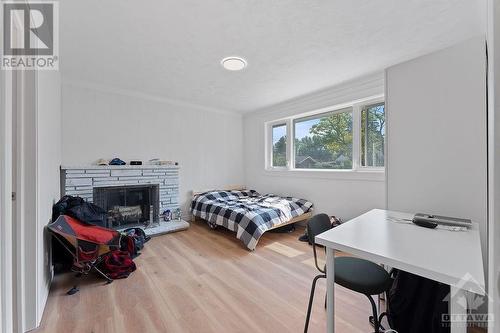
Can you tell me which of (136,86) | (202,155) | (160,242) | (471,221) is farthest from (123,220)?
(471,221)

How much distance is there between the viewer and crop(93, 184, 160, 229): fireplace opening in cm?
330

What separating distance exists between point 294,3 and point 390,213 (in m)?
1.78

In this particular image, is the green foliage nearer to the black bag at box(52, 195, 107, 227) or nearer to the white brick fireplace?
the white brick fireplace

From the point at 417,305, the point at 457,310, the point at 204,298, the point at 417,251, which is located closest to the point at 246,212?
the point at 204,298

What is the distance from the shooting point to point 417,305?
135 centimetres

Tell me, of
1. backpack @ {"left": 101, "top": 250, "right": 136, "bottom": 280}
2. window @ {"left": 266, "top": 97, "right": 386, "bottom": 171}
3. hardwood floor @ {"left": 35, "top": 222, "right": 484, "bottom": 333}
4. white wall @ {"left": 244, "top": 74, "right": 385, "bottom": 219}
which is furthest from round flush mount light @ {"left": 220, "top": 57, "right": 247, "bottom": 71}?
backpack @ {"left": 101, "top": 250, "right": 136, "bottom": 280}

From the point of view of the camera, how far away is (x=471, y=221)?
4.75ft

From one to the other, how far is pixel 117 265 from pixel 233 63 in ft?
8.31

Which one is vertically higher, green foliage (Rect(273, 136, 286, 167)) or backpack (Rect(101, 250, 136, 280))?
green foliage (Rect(273, 136, 286, 167))

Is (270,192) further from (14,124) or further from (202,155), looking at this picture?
(14,124)

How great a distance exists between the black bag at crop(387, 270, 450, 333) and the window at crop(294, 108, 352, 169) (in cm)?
219

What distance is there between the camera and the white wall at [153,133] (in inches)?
124

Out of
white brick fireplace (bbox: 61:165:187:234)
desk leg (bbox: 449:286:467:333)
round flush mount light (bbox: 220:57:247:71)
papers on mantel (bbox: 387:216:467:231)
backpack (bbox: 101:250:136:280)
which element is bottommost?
backpack (bbox: 101:250:136:280)

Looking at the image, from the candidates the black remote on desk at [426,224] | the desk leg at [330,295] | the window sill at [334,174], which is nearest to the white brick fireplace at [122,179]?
the window sill at [334,174]
